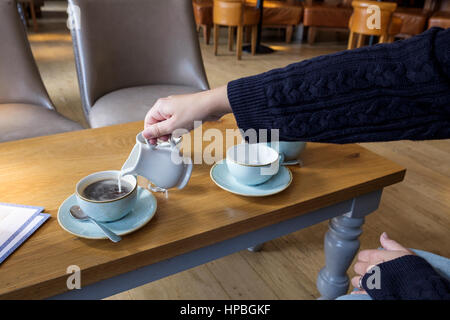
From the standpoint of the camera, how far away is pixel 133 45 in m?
1.81

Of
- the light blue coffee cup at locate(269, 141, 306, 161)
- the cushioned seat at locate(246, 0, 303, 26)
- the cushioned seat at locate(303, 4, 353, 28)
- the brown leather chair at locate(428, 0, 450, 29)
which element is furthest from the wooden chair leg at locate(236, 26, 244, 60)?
the light blue coffee cup at locate(269, 141, 306, 161)

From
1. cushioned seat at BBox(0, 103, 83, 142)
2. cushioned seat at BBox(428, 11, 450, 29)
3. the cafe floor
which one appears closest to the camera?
the cafe floor

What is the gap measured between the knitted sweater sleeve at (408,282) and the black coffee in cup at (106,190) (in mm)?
479

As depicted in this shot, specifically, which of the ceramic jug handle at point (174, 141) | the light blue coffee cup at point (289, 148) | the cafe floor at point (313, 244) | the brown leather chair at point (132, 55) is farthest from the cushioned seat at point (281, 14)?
the ceramic jug handle at point (174, 141)

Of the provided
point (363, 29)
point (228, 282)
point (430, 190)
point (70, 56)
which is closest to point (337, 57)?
point (228, 282)

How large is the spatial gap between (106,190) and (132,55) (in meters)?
1.26

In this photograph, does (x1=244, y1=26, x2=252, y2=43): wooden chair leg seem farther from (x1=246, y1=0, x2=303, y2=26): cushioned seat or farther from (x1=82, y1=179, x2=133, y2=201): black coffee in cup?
(x1=82, y1=179, x2=133, y2=201): black coffee in cup

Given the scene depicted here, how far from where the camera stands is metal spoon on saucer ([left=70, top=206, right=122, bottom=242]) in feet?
2.13

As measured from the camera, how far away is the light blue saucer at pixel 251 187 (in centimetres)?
80

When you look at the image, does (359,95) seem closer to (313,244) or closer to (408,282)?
(408,282)

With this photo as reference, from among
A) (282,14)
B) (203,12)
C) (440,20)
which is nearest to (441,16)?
(440,20)

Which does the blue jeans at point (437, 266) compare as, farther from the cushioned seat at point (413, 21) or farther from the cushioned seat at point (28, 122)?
the cushioned seat at point (413, 21)

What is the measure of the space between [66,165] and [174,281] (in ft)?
1.79

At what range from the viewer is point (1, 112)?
4.89 feet
